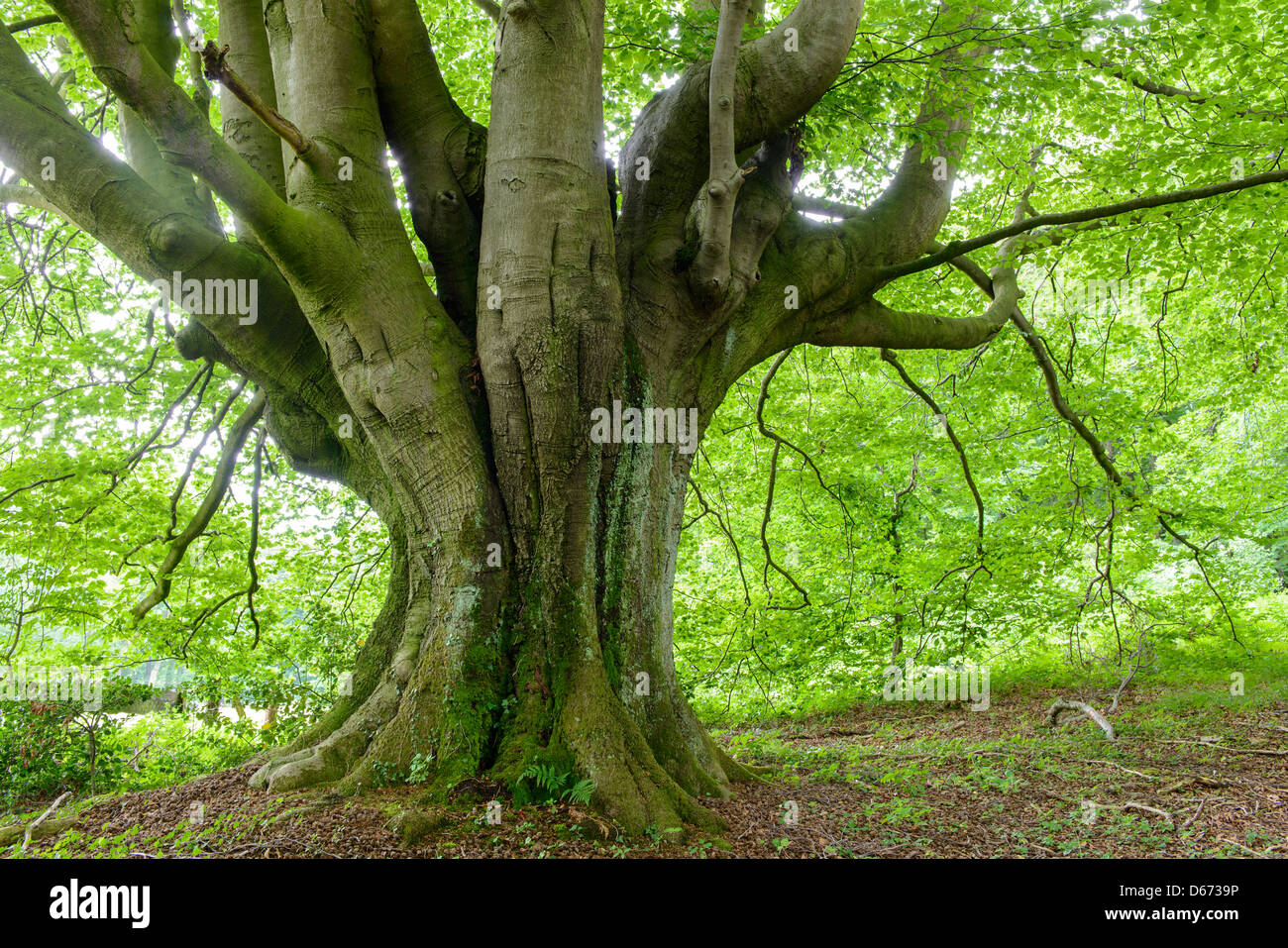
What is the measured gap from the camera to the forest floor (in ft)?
10.2

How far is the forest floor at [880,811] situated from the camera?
3.12 m

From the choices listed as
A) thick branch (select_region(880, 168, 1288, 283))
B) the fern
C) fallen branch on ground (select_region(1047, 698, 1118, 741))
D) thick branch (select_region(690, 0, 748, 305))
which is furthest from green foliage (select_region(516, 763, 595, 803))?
fallen branch on ground (select_region(1047, 698, 1118, 741))

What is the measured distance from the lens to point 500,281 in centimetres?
402

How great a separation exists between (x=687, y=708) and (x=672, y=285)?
2441 millimetres

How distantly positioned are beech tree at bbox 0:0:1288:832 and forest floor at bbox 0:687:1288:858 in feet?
0.78

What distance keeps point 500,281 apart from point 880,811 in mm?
3633

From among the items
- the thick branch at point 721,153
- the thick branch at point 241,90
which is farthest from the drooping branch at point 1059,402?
the thick branch at point 241,90

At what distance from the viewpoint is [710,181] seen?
376cm

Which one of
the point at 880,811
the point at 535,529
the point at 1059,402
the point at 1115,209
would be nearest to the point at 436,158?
the point at 535,529

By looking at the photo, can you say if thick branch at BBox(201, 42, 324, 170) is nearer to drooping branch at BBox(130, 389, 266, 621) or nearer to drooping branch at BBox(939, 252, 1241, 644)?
drooping branch at BBox(130, 389, 266, 621)

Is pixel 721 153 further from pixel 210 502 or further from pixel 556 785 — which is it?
pixel 210 502

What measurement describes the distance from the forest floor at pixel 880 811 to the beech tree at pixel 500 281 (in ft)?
0.78
